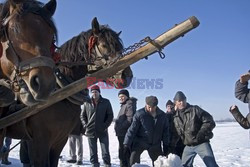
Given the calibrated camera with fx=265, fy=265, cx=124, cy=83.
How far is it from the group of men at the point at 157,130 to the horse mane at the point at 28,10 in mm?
3186

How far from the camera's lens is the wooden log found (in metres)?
2.52

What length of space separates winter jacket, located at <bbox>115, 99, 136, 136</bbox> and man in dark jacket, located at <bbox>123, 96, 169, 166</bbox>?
91 cm

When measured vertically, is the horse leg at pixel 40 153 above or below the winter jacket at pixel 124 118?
below

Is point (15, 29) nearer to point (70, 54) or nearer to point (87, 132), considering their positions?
point (70, 54)

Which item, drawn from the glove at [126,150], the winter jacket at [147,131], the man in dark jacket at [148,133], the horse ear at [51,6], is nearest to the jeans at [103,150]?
the glove at [126,150]

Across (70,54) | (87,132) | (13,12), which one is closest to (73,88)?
(13,12)

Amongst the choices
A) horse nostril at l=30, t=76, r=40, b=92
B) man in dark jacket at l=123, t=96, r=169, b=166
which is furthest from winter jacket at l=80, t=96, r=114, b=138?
horse nostril at l=30, t=76, r=40, b=92

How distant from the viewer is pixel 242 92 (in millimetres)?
3752

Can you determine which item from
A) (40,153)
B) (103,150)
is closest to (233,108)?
(40,153)

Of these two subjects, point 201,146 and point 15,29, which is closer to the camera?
point 15,29

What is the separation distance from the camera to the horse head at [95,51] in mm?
3605

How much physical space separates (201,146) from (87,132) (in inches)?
100

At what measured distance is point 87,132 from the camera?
5.96 m

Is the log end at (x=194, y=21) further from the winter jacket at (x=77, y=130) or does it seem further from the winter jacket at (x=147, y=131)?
the winter jacket at (x=147, y=131)
